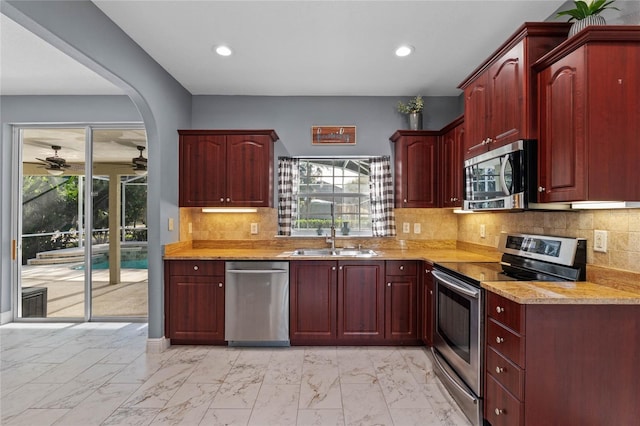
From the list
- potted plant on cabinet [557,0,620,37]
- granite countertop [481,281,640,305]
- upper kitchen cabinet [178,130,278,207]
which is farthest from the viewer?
upper kitchen cabinet [178,130,278,207]

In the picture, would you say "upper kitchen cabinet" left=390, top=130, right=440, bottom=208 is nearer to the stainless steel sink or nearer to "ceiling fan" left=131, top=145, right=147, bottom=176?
the stainless steel sink

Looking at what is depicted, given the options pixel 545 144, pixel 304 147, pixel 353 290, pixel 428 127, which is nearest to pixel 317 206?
pixel 304 147

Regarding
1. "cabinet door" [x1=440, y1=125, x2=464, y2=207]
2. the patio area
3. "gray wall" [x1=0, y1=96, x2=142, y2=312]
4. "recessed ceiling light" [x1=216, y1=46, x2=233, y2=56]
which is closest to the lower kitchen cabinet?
"cabinet door" [x1=440, y1=125, x2=464, y2=207]

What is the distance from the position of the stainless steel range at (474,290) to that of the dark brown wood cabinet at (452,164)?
0.67 metres

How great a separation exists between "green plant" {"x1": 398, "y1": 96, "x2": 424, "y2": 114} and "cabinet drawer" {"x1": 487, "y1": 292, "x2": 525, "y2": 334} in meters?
2.39

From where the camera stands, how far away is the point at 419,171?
3.49 m

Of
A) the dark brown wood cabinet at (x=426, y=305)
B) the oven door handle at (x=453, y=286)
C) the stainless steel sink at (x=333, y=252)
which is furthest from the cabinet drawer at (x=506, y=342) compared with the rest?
the stainless steel sink at (x=333, y=252)

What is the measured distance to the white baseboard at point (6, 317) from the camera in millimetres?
3729

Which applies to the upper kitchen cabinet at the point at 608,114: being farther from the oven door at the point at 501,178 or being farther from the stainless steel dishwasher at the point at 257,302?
the stainless steel dishwasher at the point at 257,302

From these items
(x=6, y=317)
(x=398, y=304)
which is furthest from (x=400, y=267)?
→ (x=6, y=317)

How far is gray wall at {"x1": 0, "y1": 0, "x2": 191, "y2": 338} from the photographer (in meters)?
1.83

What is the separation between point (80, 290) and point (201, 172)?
219 cm

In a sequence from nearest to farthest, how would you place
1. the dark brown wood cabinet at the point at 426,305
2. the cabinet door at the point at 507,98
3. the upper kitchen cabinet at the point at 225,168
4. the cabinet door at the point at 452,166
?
the cabinet door at the point at 507,98, the dark brown wood cabinet at the point at 426,305, the cabinet door at the point at 452,166, the upper kitchen cabinet at the point at 225,168

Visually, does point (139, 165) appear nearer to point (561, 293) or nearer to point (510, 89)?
point (510, 89)
